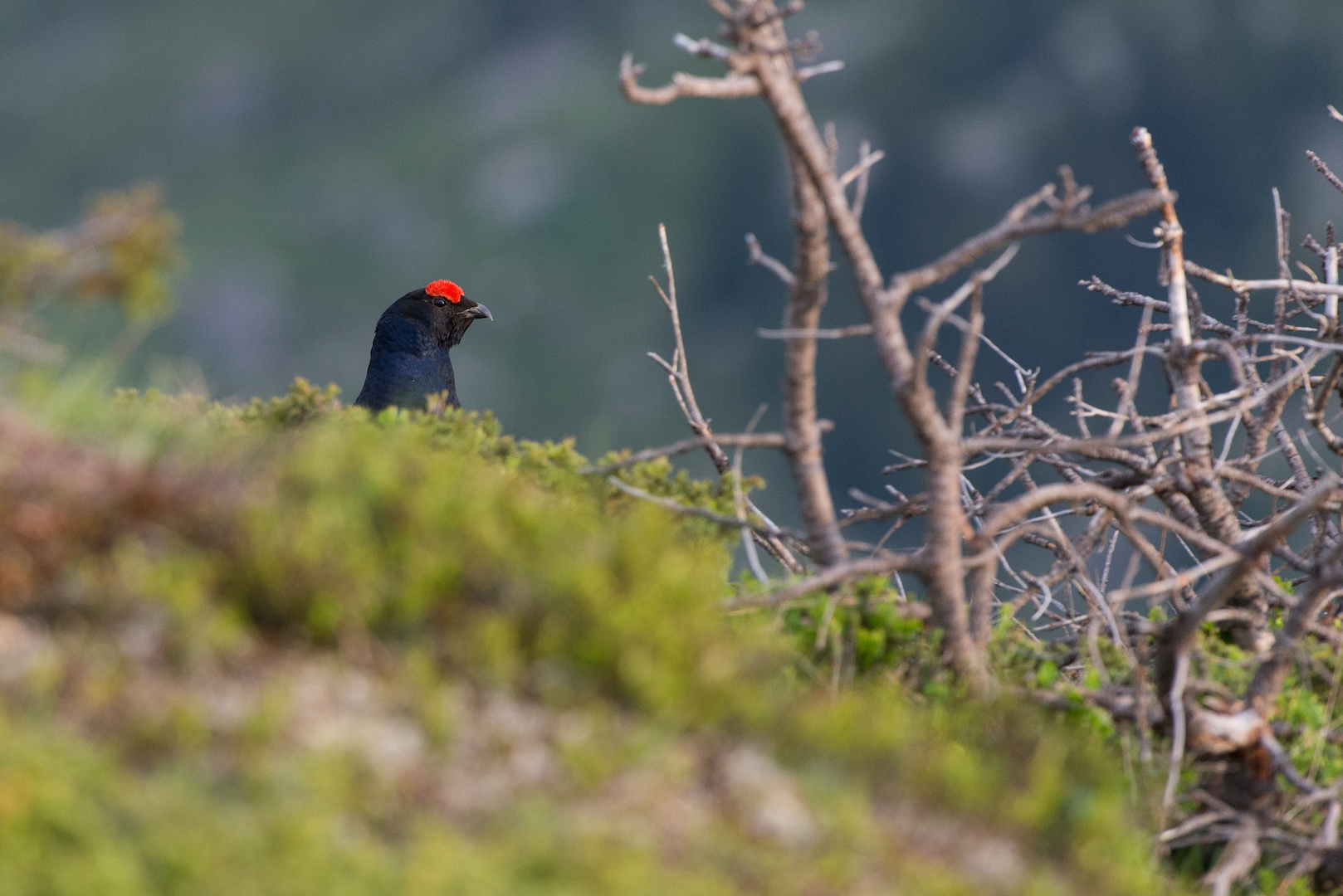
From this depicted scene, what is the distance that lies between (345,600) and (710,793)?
119 cm

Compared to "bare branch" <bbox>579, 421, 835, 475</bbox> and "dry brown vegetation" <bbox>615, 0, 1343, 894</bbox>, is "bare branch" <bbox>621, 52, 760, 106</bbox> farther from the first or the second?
"bare branch" <bbox>579, 421, 835, 475</bbox>

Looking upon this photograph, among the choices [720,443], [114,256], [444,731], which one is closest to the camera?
[444,731]

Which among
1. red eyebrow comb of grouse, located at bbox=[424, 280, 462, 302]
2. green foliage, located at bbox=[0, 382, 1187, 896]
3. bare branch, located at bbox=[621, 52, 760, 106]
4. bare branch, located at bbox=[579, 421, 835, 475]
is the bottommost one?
green foliage, located at bbox=[0, 382, 1187, 896]

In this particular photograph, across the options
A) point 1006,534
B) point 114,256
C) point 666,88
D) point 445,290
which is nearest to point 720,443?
point 1006,534

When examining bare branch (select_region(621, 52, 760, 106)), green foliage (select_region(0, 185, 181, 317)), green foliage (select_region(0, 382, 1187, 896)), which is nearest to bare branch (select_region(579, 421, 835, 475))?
green foliage (select_region(0, 382, 1187, 896))

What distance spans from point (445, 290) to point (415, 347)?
1.93 feet

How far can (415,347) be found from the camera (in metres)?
9.86

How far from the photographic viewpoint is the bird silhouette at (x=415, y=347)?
960 centimetres

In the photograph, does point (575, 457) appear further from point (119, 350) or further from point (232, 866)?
point (232, 866)

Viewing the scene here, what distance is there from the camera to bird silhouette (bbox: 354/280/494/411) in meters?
9.60

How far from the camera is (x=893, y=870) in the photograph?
135 inches

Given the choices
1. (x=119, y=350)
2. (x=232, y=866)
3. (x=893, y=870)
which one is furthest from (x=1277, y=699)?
(x=119, y=350)

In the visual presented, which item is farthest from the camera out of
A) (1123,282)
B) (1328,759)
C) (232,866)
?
(1123,282)

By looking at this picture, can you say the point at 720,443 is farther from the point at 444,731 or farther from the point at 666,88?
the point at 444,731
